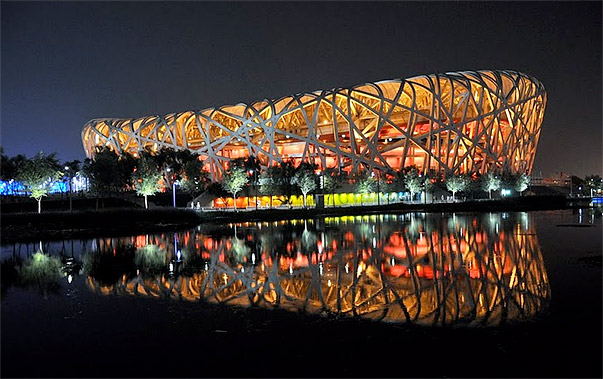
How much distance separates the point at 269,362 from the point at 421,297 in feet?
15.7

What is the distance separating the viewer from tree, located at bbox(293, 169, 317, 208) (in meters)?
55.5

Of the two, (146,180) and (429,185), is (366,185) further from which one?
(146,180)

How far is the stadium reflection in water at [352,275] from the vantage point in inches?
401

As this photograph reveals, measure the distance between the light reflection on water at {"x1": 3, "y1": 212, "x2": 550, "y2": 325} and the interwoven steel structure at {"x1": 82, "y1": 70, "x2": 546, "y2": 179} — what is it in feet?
158

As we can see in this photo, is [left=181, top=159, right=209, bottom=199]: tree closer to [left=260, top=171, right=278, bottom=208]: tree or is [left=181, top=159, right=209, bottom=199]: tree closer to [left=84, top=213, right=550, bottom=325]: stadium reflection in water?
[left=260, top=171, right=278, bottom=208]: tree

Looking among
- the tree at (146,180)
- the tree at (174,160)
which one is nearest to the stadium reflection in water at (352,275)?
the tree at (146,180)

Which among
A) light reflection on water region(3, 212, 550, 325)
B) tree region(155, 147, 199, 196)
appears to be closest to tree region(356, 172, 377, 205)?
tree region(155, 147, 199, 196)

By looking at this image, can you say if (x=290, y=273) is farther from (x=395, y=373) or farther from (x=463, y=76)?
(x=463, y=76)

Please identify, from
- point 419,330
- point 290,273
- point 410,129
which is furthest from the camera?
point 410,129

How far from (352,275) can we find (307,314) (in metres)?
4.24

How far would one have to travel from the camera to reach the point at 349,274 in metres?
13.9

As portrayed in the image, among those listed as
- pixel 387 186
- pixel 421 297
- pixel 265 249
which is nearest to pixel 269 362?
pixel 421 297

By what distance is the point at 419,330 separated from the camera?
8516mm

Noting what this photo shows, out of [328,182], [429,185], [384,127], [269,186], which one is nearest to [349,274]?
[269,186]
